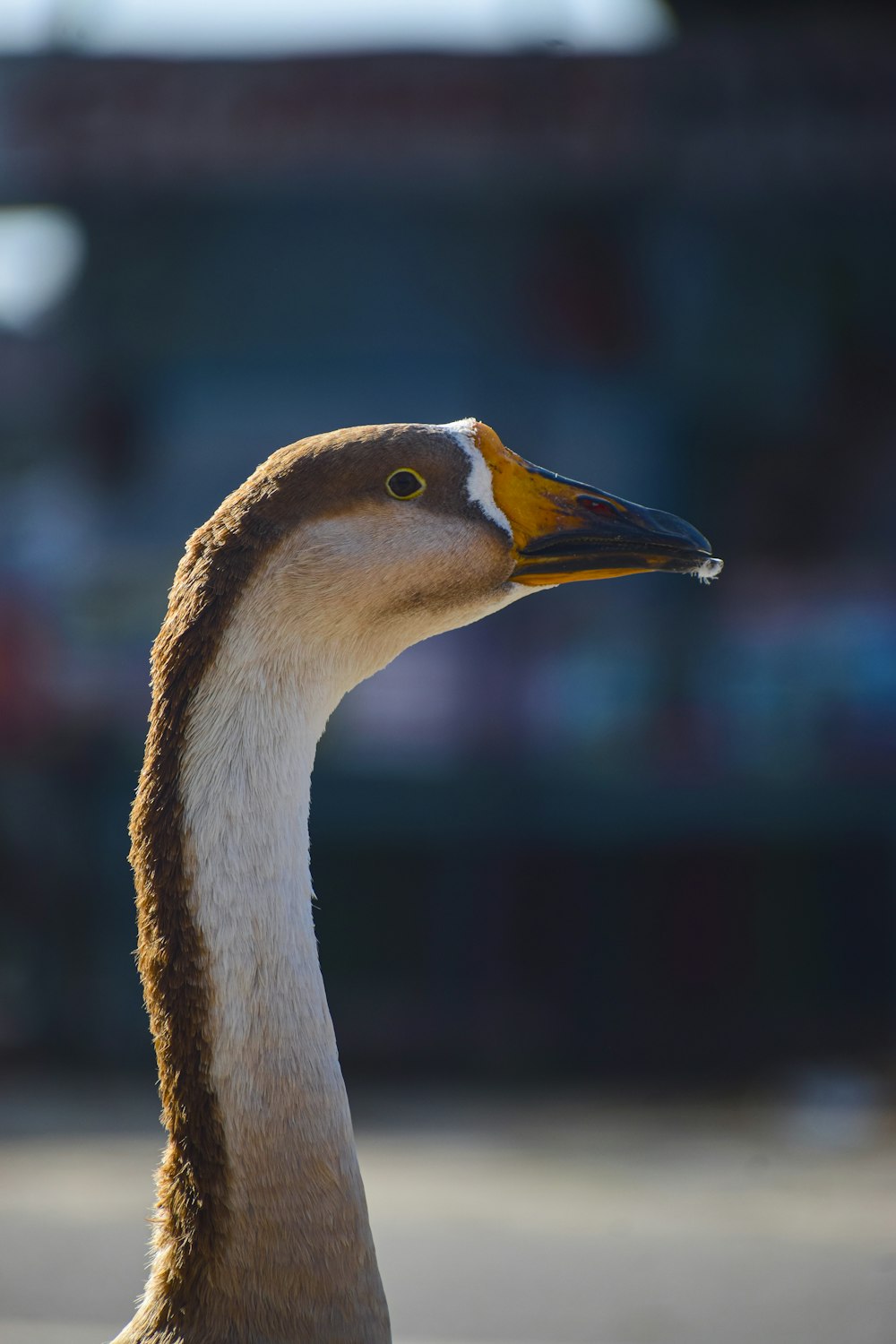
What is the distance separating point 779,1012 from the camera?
1059 cm

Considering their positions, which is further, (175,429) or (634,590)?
(175,429)

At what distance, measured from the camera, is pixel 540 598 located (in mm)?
9875

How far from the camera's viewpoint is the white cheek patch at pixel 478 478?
2.38m

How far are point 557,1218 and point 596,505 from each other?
5592mm

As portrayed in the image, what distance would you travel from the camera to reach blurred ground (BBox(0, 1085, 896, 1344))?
606 centimetres

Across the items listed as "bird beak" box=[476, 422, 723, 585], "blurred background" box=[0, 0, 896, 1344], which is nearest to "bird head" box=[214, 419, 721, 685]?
"bird beak" box=[476, 422, 723, 585]

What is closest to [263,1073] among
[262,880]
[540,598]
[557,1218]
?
[262,880]

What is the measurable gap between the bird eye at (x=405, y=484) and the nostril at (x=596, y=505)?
0.90 ft

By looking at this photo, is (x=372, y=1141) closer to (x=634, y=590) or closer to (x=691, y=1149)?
(x=691, y=1149)

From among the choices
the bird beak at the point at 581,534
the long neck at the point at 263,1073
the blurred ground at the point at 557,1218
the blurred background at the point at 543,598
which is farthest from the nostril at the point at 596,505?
the blurred background at the point at 543,598

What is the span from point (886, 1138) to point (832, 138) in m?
5.77

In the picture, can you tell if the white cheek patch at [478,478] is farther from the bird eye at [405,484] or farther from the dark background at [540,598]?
the dark background at [540,598]

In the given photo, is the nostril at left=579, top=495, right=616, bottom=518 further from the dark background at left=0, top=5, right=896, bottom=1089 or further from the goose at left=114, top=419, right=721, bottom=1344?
the dark background at left=0, top=5, right=896, bottom=1089

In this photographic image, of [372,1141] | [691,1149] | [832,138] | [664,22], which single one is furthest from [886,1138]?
[664,22]
